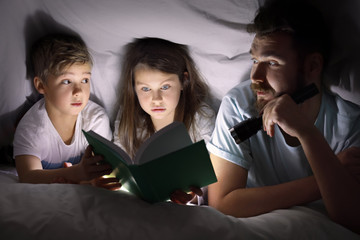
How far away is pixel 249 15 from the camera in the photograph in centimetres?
114

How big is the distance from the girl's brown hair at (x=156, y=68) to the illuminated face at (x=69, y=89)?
0.53 feet

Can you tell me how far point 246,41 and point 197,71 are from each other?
244 millimetres

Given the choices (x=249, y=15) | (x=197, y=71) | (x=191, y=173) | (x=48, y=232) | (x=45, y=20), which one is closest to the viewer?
(x=48, y=232)

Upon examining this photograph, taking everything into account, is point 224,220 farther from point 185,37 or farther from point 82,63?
point 82,63

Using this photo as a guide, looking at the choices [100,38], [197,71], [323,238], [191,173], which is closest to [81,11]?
[100,38]

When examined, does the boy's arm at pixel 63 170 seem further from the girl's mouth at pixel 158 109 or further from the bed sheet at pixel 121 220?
the girl's mouth at pixel 158 109

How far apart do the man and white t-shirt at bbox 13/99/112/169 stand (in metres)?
0.52

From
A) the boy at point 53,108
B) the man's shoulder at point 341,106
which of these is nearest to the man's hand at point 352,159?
the man's shoulder at point 341,106

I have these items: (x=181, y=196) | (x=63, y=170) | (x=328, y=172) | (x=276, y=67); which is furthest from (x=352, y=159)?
(x=63, y=170)

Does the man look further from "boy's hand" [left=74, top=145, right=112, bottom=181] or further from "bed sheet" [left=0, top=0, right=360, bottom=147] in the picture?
"boy's hand" [left=74, top=145, right=112, bottom=181]

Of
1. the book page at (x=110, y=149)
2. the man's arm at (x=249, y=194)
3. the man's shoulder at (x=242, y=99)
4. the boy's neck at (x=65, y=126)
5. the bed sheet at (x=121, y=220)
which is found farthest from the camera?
the boy's neck at (x=65, y=126)

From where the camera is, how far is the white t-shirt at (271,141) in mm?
1087

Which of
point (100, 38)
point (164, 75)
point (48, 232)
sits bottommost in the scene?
point (48, 232)

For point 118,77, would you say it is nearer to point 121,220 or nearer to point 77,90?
point 77,90
